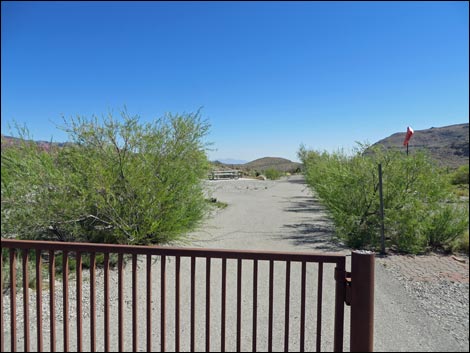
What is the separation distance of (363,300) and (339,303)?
0.17 meters

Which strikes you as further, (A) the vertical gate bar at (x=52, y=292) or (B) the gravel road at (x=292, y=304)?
(A) the vertical gate bar at (x=52, y=292)

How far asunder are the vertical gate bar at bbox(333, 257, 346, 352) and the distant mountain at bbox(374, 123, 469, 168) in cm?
80

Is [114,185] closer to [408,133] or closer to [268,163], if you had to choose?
[408,133]

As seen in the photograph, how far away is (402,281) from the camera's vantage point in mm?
1815

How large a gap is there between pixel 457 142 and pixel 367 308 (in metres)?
0.96

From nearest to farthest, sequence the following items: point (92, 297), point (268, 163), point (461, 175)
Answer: point (461, 175), point (92, 297), point (268, 163)

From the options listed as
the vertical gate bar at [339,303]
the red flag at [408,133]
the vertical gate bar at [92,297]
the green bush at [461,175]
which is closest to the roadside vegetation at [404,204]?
the green bush at [461,175]

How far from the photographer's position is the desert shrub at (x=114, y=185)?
3.92 meters

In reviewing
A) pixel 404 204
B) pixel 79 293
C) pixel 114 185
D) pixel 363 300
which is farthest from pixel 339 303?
pixel 114 185

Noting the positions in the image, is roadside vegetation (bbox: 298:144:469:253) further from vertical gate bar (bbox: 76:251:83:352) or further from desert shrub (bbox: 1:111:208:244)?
desert shrub (bbox: 1:111:208:244)

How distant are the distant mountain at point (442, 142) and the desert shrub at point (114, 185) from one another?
11.1 feet

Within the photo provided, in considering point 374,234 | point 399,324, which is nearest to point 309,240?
point 374,234

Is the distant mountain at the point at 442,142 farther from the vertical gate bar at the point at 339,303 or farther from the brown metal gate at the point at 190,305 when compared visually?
the vertical gate bar at the point at 339,303

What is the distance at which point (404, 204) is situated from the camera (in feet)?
7.16
